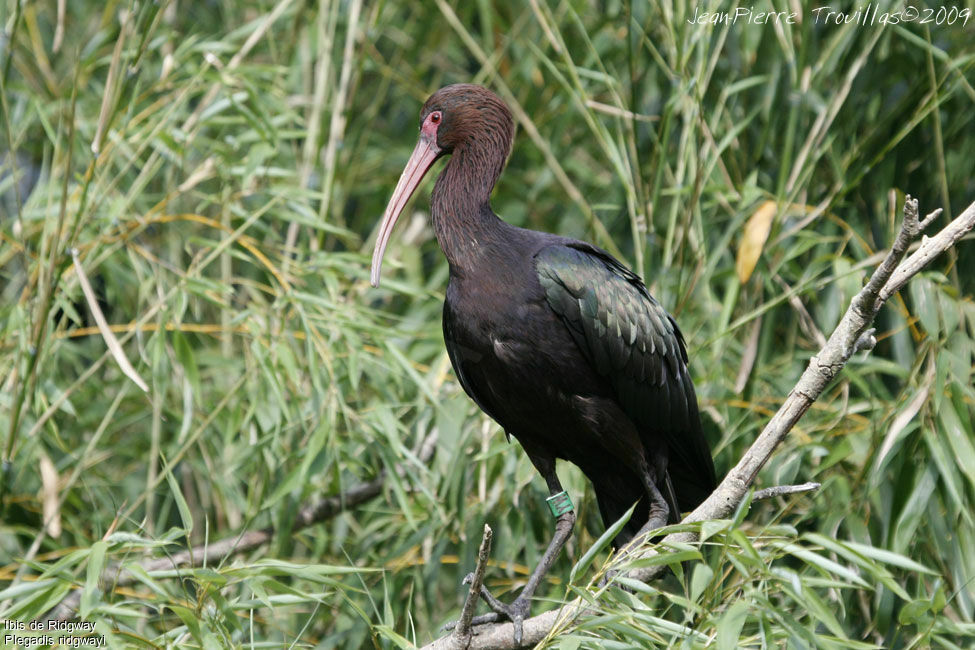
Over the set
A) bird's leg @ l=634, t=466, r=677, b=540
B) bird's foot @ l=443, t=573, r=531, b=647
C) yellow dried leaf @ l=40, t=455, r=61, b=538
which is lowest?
yellow dried leaf @ l=40, t=455, r=61, b=538

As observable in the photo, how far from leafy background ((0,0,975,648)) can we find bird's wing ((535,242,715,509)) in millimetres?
305

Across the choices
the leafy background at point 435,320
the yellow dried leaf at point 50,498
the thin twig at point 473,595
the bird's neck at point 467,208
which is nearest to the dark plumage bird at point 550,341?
the bird's neck at point 467,208

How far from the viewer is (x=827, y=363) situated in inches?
103

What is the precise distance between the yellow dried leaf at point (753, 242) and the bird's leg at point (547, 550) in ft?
3.32

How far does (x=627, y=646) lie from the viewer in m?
2.52

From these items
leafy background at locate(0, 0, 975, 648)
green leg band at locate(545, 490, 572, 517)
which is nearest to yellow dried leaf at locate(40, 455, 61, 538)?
leafy background at locate(0, 0, 975, 648)

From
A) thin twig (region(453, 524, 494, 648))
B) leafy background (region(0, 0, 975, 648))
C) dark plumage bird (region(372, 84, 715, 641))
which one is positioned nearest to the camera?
thin twig (region(453, 524, 494, 648))

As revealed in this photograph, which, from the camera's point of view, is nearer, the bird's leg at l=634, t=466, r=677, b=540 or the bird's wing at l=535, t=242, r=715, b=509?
the bird's wing at l=535, t=242, r=715, b=509

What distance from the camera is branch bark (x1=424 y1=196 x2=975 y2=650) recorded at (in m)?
2.43

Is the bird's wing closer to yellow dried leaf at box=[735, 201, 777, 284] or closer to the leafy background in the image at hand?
the leafy background

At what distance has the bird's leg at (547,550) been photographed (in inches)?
126

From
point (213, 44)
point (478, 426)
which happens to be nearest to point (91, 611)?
point (478, 426)

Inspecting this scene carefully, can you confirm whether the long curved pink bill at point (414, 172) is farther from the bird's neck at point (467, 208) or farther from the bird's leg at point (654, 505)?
the bird's leg at point (654, 505)

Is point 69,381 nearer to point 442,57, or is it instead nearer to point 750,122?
point 442,57
